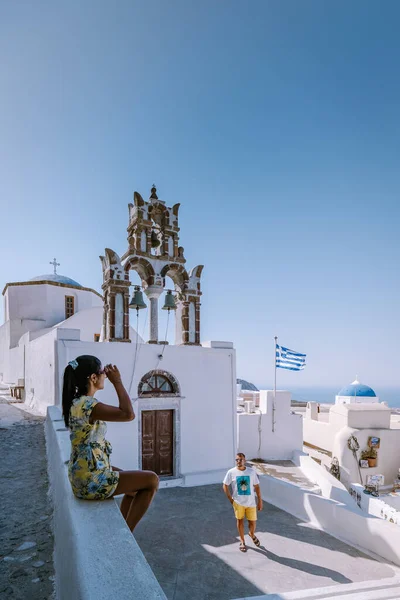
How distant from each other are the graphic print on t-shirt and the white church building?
4.71 m

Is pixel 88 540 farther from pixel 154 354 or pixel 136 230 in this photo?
pixel 136 230

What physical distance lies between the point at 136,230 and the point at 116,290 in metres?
1.97

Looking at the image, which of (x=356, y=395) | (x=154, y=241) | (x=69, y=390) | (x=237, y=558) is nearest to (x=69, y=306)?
(x=154, y=241)

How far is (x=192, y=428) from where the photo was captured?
35.9 feet

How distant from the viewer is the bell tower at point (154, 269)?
34.6 ft

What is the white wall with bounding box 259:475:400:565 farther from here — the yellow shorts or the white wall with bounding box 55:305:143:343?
the white wall with bounding box 55:305:143:343

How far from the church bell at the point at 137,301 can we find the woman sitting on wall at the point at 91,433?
787cm

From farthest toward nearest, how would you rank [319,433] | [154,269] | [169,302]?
[319,433], [154,269], [169,302]

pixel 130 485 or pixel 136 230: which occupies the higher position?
pixel 136 230

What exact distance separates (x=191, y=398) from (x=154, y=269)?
4024 mm

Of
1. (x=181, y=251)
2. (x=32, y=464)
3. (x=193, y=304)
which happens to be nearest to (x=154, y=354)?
(x=193, y=304)

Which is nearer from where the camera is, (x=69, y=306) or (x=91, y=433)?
(x=91, y=433)

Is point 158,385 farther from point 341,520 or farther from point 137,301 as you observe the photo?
point 341,520

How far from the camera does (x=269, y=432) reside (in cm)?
1449
